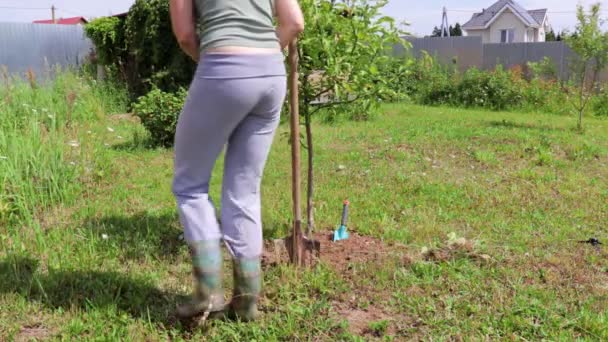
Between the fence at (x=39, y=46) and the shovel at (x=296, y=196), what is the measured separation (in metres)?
10.9

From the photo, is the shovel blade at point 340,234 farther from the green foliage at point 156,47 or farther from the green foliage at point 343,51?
the green foliage at point 156,47

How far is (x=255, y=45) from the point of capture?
2.33 m

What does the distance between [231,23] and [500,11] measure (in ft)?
151

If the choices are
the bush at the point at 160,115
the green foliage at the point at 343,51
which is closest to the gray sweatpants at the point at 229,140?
the green foliage at the point at 343,51

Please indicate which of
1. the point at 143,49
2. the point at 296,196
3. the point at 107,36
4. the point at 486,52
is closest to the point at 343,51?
the point at 296,196

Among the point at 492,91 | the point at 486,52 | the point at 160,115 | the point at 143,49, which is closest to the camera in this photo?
the point at 160,115

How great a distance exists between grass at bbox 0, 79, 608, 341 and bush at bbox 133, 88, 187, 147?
22.0 inches

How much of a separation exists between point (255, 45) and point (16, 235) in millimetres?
2288

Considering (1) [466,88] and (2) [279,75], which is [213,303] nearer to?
(2) [279,75]

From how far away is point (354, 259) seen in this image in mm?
3510

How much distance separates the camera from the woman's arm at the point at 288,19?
2473 mm

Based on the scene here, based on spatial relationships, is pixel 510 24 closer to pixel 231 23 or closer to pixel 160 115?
pixel 160 115

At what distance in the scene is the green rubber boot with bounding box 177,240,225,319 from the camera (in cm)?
243

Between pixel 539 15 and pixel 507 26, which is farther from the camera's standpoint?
pixel 539 15
